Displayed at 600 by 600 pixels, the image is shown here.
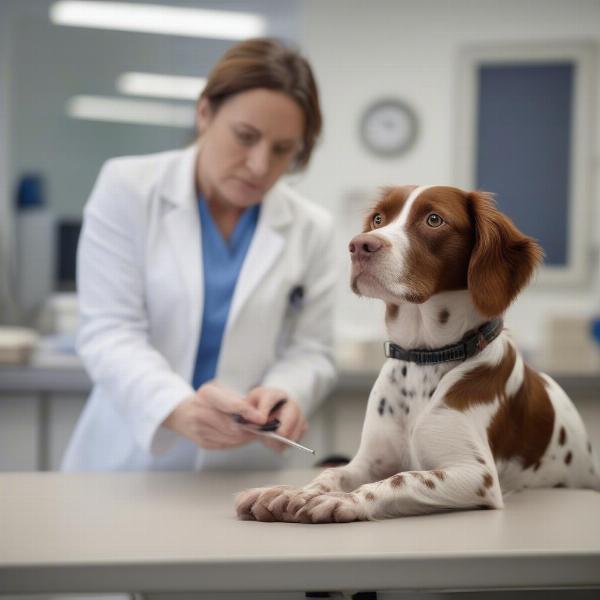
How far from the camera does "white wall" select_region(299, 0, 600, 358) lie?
4387mm

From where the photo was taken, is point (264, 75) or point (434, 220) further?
point (264, 75)

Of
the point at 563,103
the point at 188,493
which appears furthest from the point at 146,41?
the point at 188,493

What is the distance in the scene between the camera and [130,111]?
4160 millimetres

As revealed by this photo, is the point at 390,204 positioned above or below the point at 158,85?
below

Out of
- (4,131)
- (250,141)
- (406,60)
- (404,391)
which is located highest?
(406,60)

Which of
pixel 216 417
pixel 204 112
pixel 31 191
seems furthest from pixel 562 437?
pixel 31 191

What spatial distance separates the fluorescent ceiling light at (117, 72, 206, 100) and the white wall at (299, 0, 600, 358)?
0.74 m

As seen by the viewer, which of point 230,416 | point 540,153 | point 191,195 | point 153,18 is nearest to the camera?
point 230,416

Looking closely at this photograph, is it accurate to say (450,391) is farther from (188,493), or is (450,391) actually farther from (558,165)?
(558,165)

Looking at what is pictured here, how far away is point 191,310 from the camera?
1221 mm

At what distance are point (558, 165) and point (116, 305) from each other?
3.46 metres

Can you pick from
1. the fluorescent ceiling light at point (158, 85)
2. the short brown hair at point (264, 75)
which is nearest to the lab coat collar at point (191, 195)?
the short brown hair at point (264, 75)

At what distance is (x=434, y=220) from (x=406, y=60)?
405 cm

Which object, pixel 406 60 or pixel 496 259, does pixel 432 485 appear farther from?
pixel 406 60
